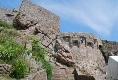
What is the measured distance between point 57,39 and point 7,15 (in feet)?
20.2

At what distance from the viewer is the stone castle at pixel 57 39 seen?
2283cm

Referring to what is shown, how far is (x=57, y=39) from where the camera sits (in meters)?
24.8

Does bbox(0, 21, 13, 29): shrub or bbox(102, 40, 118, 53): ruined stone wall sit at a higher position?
bbox(0, 21, 13, 29): shrub

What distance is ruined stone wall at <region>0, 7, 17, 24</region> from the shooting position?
2286 cm

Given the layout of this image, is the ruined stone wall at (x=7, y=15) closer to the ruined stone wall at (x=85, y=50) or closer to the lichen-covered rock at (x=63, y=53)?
the lichen-covered rock at (x=63, y=53)

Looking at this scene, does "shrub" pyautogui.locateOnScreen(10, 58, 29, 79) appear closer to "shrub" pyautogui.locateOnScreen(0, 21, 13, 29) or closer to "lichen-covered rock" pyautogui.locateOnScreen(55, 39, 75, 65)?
"shrub" pyautogui.locateOnScreen(0, 21, 13, 29)

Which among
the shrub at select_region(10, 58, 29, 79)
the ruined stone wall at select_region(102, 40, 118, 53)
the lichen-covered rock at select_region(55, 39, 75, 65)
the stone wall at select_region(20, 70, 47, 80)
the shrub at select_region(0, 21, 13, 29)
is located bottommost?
the stone wall at select_region(20, 70, 47, 80)

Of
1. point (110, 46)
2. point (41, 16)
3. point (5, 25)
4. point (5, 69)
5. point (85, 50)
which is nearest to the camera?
point (5, 69)

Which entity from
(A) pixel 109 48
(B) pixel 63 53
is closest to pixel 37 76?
(B) pixel 63 53

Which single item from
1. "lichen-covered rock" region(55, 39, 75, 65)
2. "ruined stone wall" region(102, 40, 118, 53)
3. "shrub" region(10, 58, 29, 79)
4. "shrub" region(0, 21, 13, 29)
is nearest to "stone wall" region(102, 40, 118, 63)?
"ruined stone wall" region(102, 40, 118, 53)

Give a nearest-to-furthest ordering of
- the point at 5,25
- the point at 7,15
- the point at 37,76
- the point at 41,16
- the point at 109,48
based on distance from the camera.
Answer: the point at 37,76
the point at 5,25
the point at 7,15
the point at 41,16
the point at 109,48

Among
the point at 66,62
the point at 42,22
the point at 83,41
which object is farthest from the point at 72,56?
the point at 42,22

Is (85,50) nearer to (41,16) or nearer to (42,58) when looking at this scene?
(41,16)

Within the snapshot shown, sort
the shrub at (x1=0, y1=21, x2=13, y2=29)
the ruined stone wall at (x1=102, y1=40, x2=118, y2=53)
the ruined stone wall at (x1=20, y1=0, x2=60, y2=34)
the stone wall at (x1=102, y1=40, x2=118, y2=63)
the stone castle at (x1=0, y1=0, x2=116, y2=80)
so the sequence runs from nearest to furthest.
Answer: the shrub at (x1=0, y1=21, x2=13, y2=29) → the stone castle at (x1=0, y1=0, x2=116, y2=80) → the ruined stone wall at (x1=20, y1=0, x2=60, y2=34) → the stone wall at (x1=102, y1=40, x2=118, y2=63) → the ruined stone wall at (x1=102, y1=40, x2=118, y2=53)
